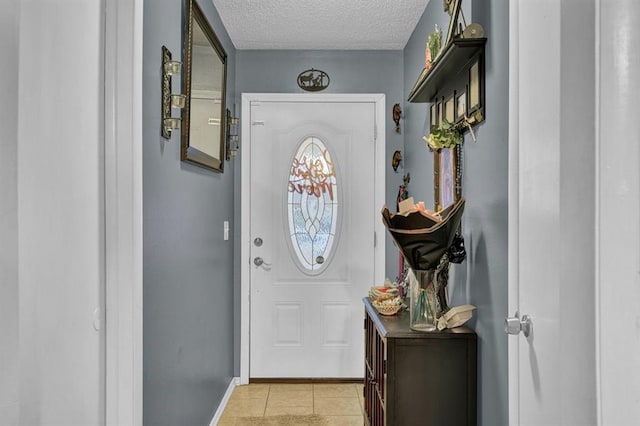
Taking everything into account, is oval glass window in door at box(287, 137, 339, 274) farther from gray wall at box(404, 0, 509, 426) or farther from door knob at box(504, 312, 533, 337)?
door knob at box(504, 312, 533, 337)

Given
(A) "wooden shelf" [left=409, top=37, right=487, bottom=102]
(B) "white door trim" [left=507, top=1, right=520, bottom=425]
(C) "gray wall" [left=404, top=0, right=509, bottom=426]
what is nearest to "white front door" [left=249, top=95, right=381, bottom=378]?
(A) "wooden shelf" [left=409, top=37, right=487, bottom=102]

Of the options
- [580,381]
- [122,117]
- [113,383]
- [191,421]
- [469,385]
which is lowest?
[191,421]

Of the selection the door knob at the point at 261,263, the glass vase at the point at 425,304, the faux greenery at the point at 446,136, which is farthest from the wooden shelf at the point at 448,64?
the door knob at the point at 261,263

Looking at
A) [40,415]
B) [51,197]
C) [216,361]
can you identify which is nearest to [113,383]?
[40,415]

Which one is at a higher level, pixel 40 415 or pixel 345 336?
pixel 40 415

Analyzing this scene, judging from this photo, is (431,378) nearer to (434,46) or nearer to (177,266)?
(177,266)

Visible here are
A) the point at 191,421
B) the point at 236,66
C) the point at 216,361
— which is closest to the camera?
the point at 191,421

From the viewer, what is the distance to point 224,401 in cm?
340

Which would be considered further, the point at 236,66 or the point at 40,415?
the point at 236,66

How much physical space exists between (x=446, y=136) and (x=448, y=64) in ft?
1.08

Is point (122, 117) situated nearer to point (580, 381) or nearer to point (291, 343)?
point (580, 381)

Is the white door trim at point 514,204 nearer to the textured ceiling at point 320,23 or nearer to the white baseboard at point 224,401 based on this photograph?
the textured ceiling at point 320,23

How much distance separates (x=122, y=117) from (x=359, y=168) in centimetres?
250

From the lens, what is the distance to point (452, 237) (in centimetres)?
211
